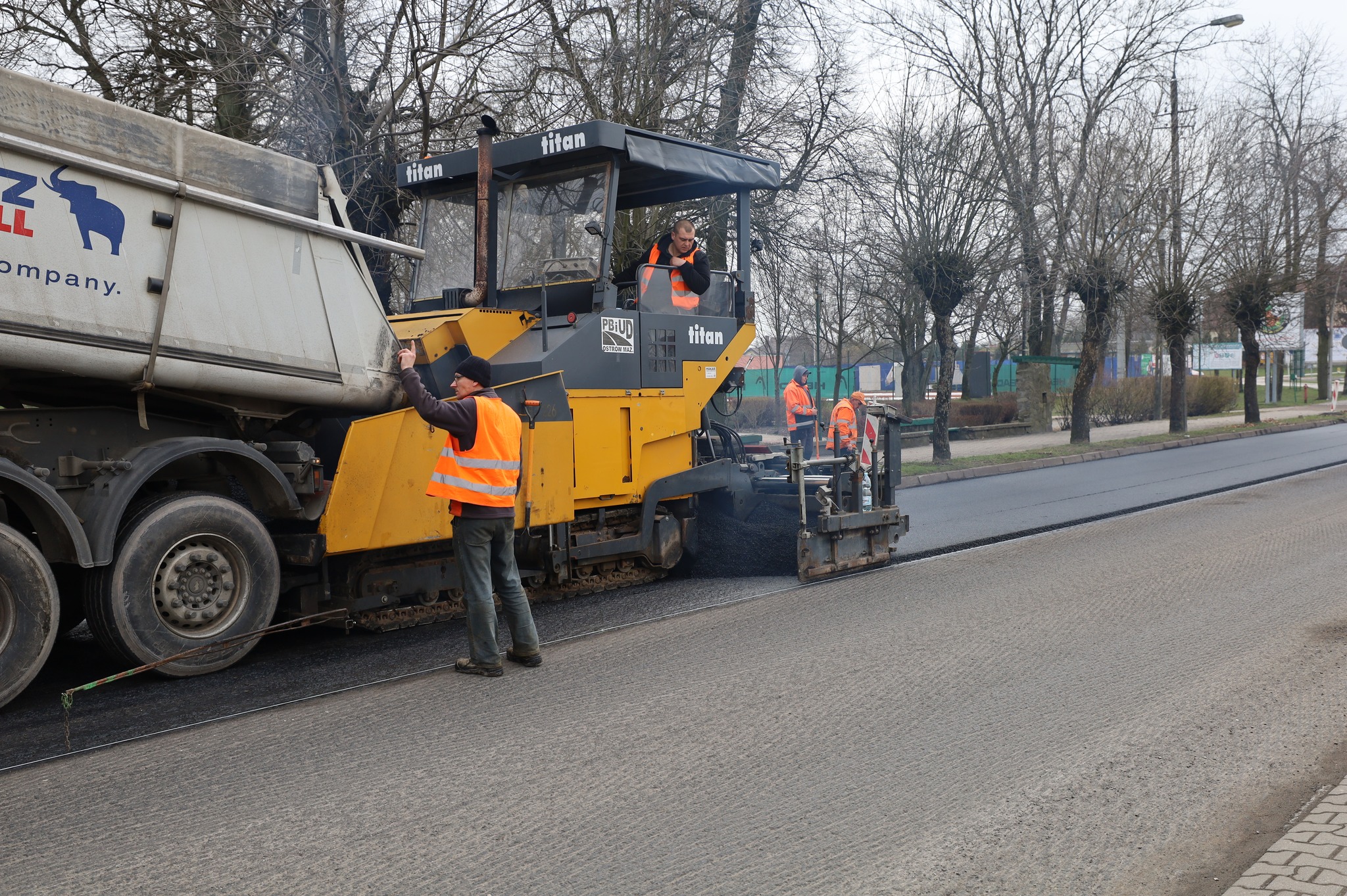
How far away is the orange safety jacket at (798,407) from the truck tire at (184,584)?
31.2 feet

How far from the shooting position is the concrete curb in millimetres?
16219

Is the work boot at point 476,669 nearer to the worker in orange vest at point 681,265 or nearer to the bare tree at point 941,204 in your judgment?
the worker in orange vest at point 681,265

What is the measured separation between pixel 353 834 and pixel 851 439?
8374 millimetres

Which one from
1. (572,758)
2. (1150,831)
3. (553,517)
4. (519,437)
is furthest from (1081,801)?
(553,517)

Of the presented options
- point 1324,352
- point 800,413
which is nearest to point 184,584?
point 800,413

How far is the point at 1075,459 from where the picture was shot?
19234mm

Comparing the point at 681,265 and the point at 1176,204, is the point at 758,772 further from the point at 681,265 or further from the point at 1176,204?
the point at 1176,204

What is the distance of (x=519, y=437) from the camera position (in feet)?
19.0

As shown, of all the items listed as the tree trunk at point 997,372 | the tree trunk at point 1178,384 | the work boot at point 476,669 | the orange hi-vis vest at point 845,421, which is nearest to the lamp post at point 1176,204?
the tree trunk at point 1178,384

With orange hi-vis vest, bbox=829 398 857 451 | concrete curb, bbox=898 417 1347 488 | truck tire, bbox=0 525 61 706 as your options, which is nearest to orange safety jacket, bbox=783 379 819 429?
concrete curb, bbox=898 417 1347 488

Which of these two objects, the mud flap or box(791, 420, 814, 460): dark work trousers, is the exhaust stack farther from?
box(791, 420, 814, 460): dark work trousers

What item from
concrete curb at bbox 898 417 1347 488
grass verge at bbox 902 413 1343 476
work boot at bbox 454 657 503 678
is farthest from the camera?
grass verge at bbox 902 413 1343 476

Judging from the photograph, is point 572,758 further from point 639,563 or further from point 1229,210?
point 1229,210

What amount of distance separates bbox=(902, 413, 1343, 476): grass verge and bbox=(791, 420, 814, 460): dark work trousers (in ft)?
7.48
